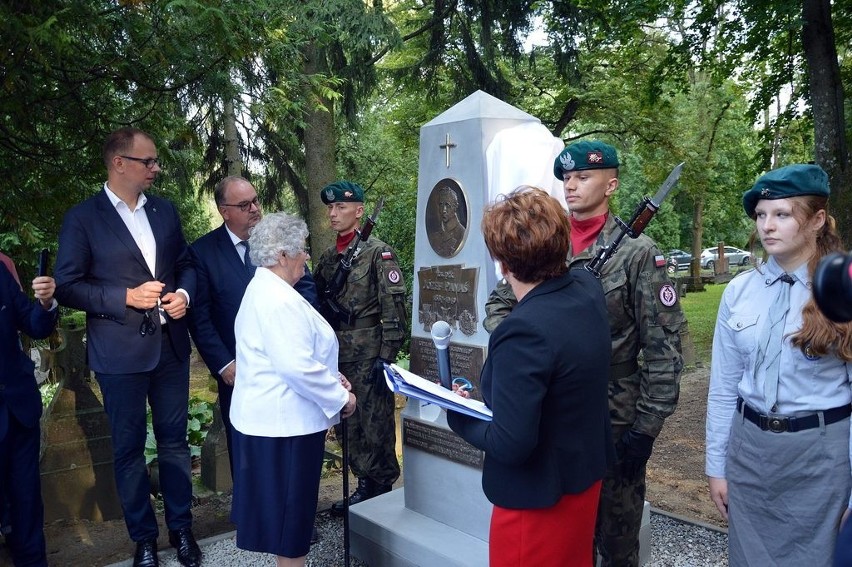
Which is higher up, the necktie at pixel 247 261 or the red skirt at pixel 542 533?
the necktie at pixel 247 261

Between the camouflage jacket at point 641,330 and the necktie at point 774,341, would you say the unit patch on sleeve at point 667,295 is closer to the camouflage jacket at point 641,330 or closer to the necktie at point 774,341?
the camouflage jacket at point 641,330

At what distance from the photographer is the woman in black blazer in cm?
198

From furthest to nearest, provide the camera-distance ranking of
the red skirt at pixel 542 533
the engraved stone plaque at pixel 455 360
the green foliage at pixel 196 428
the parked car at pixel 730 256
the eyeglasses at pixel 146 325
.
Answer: the parked car at pixel 730 256 → the green foliage at pixel 196 428 → the engraved stone plaque at pixel 455 360 → the eyeglasses at pixel 146 325 → the red skirt at pixel 542 533

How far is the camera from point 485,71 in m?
11.1

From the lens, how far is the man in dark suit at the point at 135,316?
3607 mm

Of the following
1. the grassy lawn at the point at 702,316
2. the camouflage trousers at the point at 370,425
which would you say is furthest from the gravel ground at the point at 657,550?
the grassy lawn at the point at 702,316

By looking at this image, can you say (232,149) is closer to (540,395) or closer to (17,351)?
(17,351)

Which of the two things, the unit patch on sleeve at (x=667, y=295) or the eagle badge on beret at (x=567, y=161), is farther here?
the eagle badge on beret at (x=567, y=161)

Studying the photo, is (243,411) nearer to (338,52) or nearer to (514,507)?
(514,507)

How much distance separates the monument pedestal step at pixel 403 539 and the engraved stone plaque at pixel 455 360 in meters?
0.81

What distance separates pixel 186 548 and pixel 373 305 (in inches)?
72.2

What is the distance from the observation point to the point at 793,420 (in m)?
2.38

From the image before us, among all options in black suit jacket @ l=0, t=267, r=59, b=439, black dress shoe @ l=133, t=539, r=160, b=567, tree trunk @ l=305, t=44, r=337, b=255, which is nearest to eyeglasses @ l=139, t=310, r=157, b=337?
black suit jacket @ l=0, t=267, r=59, b=439

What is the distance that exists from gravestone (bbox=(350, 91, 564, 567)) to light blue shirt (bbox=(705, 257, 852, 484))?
4.47ft
